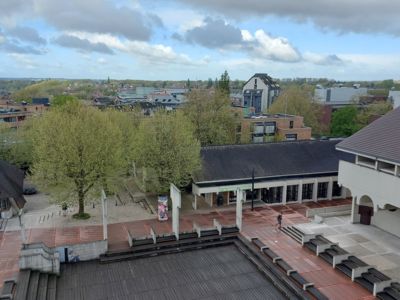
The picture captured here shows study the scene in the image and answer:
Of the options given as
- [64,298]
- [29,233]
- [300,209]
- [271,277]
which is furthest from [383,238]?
[29,233]

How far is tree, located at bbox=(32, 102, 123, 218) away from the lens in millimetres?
28594

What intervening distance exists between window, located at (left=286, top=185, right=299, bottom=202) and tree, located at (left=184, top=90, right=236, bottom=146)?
1616 centimetres

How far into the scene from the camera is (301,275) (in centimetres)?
2188

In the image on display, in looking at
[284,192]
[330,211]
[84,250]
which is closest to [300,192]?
[284,192]

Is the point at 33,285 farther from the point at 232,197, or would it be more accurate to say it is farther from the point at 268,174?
the point at 268,174

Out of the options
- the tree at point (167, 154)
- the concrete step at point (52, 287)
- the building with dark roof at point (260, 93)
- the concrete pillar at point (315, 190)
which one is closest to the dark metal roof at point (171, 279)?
the concrete step at point (52, 287)

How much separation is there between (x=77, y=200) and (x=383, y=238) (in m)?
24.7

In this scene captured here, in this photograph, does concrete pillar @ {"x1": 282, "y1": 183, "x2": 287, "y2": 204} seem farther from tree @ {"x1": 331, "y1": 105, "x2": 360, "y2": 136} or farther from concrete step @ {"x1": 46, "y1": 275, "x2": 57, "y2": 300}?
tree @ {"x1": 331, "y1": 105, "x2": 360, "y2": 136}

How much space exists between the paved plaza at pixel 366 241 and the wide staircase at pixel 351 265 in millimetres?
999

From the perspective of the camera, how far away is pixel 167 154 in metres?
32.5

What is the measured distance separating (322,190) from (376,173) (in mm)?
10689

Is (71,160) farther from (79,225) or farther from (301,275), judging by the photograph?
(301,275)

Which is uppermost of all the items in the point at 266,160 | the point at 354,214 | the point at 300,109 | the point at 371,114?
the point at 300,109

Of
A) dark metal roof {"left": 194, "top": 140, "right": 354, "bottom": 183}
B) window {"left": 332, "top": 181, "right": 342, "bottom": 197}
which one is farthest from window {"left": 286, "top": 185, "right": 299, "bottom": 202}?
window {"left": 332, "top": 181, "right": 342, "bottom": 197}
